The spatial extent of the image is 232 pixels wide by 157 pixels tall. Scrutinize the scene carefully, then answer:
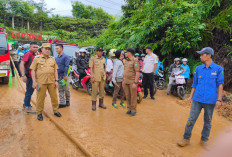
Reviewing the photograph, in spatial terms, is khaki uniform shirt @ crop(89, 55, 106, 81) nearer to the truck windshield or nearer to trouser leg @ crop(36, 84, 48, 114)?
trouser leg @ crop(36, 84, 48, 114)

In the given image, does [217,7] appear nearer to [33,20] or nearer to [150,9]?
[150,9]

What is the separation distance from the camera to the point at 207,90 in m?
3.00

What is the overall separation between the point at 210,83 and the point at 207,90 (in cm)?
13

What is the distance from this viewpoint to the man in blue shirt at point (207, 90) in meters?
2.95

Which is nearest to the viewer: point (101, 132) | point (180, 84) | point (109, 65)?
point (101, 132)

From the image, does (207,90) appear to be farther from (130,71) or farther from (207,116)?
(130,71)

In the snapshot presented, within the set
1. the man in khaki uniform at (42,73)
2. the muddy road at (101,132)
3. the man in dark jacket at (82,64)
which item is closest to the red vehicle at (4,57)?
the muddy road at (101,132)

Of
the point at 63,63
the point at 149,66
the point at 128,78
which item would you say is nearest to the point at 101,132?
the point at 128,78

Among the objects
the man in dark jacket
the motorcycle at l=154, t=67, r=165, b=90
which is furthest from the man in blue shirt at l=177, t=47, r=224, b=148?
the motorcycle at l=154, t=67, r=165, b=90

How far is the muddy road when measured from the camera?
2.90m

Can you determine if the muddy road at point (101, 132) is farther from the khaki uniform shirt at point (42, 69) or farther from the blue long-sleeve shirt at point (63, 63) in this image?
the blue long-sleeve shirt at point (63, 63)

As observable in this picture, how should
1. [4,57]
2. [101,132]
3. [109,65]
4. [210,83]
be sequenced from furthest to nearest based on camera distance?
[4,57] → [109,65] → [101,132] → [210,83]

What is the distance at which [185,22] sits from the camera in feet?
23.9

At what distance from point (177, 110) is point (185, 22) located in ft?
13.4
